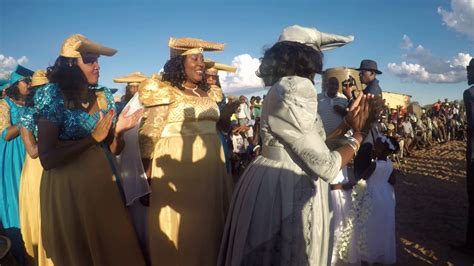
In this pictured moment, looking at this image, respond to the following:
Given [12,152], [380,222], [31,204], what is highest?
[12,152]

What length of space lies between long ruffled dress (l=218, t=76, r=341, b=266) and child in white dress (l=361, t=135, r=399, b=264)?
6.85 feet

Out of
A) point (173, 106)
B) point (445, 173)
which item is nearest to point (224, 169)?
point (173, 106)

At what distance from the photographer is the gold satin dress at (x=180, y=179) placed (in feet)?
9.64

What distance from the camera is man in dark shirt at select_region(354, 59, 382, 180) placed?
3.88 metres

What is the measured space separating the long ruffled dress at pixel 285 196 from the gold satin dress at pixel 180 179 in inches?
37.9

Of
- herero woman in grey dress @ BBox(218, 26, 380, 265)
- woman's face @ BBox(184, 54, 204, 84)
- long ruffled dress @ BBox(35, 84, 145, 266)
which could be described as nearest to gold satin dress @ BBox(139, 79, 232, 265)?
woman's face @ BBox(184, 54, 204, 84)

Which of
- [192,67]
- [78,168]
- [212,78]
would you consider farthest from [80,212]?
[212,78]

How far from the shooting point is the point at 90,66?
2793 millimetres

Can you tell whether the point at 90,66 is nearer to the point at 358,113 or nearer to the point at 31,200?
the point at 31,200

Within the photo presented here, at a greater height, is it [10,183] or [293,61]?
[293,61]

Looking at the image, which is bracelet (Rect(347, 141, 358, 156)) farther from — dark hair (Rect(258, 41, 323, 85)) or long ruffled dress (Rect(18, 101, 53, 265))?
long ruffled dress (Rect(18, 101, 53, 265))

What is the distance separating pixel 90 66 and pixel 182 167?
109cm

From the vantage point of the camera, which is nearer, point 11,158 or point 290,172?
point 290,172

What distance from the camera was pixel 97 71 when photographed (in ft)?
9.36
